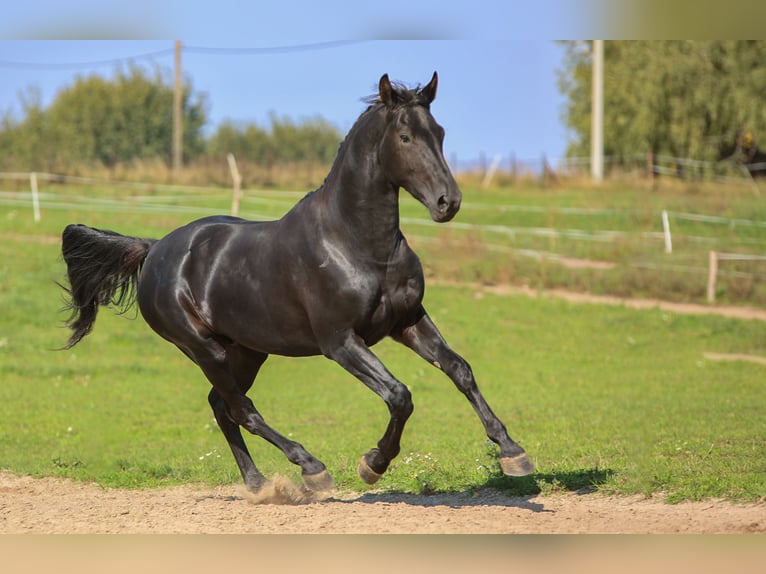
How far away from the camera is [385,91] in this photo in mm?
6086

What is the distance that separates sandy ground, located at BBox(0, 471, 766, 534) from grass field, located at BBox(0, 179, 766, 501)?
14.3 inches

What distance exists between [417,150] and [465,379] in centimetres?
145

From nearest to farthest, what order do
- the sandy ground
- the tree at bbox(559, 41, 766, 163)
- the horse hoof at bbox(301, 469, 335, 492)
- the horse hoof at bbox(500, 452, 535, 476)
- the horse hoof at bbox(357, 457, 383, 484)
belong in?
the horse hoof at bbox(500, 452, 535, 476), the sandy ground, the horse hoof at bbox(357, 457, 383, 484), the horse hoof at bbox(301, 469, 335, 492), the tree at bbox(559, 41, 766, 163)

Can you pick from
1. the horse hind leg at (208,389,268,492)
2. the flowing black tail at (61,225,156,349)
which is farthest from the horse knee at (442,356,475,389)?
the flowing black tail at (61,225,156,349)

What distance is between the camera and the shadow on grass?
7.41m

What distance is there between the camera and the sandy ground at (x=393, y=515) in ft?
20.4

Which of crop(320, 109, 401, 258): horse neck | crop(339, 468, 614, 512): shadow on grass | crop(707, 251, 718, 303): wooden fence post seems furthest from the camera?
crop(707, 251, 718, 303): wooden fence post

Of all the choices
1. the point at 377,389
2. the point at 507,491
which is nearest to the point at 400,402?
the point at 377,389

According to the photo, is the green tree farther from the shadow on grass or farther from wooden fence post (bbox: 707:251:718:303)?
the shadow on grass

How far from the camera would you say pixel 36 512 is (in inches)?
275

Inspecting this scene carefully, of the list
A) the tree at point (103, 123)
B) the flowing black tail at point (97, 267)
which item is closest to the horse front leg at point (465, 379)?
the flowing black tail at point (97, 267)

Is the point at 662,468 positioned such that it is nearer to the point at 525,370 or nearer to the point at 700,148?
the point at 525,370

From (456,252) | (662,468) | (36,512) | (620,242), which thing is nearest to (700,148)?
(620,242)

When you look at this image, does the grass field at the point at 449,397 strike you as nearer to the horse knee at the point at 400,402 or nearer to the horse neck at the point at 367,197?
the horse knee at the point at 400,402
